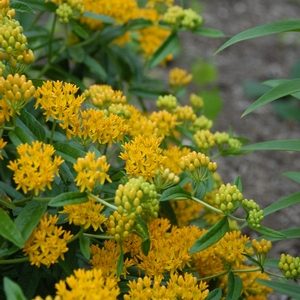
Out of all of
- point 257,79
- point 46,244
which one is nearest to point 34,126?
point 46,244

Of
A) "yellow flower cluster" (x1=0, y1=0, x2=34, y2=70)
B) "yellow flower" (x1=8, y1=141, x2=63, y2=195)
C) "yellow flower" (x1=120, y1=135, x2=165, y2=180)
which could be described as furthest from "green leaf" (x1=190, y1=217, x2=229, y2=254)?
"yellow flower cluster" (x1=0, y1=0, x2=34, y2=70)

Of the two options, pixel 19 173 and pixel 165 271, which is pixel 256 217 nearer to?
pixel 165 271

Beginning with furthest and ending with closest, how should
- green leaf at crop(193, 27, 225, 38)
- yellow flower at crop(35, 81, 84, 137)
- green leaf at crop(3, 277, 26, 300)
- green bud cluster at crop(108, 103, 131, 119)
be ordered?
green leaf at crop(193, 27, 225, 38)
green bud cluster at crop(108, 103, 131, 119)
yellow flower at crop(35, 81, 84, 137)
green leaf at crop(3, 277, 26, 300)

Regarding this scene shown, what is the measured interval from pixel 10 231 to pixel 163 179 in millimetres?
478

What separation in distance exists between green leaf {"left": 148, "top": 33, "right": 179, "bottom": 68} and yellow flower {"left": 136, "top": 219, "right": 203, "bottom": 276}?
40.3 inches

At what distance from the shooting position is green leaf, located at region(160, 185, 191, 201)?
201 cm

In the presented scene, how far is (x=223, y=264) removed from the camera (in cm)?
234

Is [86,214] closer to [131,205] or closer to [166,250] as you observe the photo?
[131,205]

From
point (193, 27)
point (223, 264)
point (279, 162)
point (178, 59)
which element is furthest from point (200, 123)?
point (178, 59)

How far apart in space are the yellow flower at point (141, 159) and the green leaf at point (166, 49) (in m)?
1.10

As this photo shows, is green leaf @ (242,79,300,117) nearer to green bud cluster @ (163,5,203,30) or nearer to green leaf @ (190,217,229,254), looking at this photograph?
green leaf @ (190,217,229,254)

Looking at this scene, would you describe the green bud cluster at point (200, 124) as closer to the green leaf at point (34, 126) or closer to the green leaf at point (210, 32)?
the green leaf at point (210, 32)

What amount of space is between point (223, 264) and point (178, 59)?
373cm

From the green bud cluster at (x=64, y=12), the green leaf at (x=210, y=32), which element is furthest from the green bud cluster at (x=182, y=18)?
the green bud cluster at (x=64, y=12)
